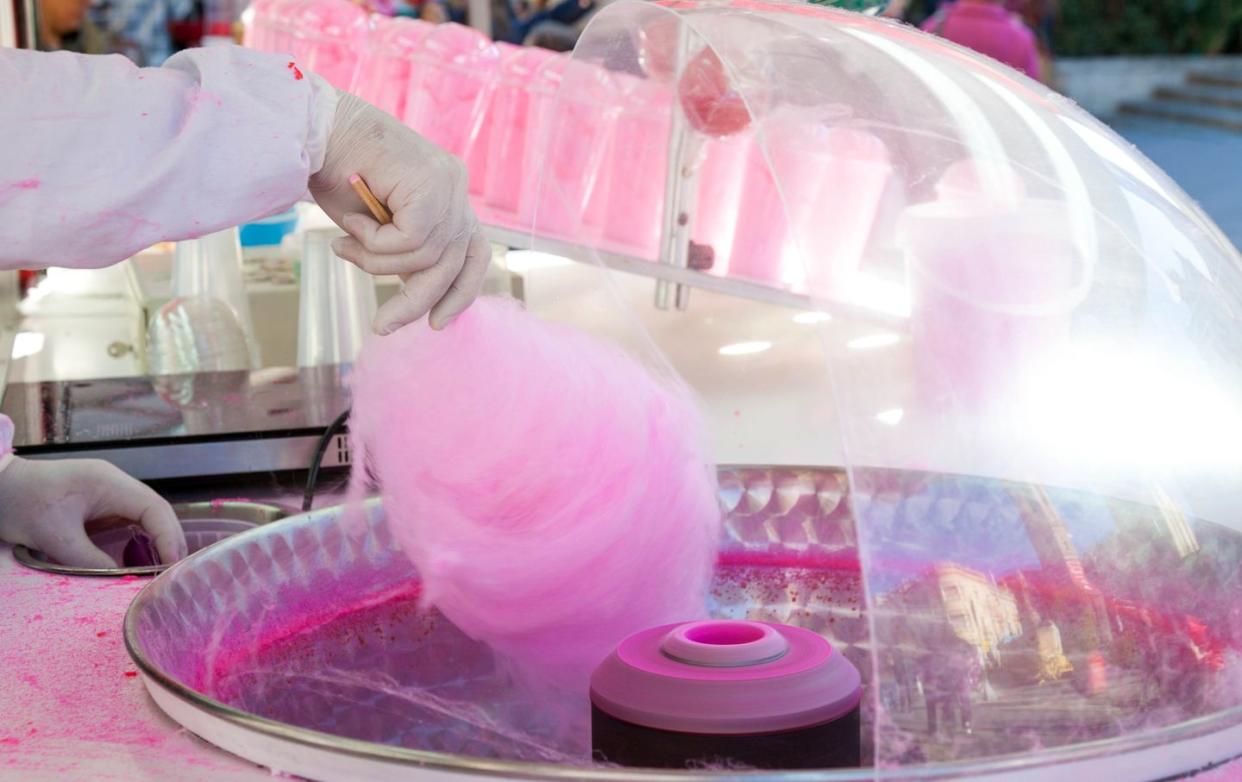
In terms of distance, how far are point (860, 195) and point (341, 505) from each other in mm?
568

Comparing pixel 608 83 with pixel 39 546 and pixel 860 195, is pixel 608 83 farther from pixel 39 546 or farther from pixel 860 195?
pixel 39 546

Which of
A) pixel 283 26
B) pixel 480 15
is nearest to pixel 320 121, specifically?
pixel 283 26

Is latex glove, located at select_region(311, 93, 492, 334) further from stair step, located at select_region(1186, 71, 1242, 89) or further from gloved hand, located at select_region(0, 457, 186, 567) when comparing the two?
stair step, located at select_region(1186, 71, 1242, 89)

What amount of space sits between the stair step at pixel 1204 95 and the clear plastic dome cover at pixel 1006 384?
10.1 m

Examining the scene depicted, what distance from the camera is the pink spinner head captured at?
815 millimetres

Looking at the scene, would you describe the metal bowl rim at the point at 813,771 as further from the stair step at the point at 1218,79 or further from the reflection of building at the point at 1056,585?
the stair step at the point at 1218,79

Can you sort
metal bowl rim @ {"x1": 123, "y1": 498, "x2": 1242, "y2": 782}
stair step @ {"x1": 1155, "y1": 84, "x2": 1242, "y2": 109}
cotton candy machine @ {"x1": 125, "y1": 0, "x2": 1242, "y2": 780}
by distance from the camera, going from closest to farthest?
metal bowl rim @ {"x1": 123, "y1": 498, "x2": 1242, "y2": 782}
cotton candy machine @ {"x1": 125, "y1": 0, "x2": 1242, "y2": 780}
stair step @ {"x1": 1155, "y1": 84, "x2": 1242, "y2": 109}

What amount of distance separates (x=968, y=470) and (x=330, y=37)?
58.0 inches

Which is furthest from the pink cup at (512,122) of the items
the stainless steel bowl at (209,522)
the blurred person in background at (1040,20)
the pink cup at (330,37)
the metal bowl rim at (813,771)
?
the blurred person in background at (1040,20)

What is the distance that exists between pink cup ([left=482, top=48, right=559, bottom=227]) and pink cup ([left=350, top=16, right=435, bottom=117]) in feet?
0.53

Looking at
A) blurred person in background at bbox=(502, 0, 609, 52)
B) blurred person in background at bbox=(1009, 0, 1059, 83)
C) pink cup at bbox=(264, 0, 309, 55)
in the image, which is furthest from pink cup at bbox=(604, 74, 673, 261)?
blurred person in background at bbox=(1009, 0, 1059, 83)

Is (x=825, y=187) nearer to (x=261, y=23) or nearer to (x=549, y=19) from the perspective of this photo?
(x=261, y=23)

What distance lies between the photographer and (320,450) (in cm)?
143

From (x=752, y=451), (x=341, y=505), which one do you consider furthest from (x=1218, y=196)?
(x=341, y=505)
